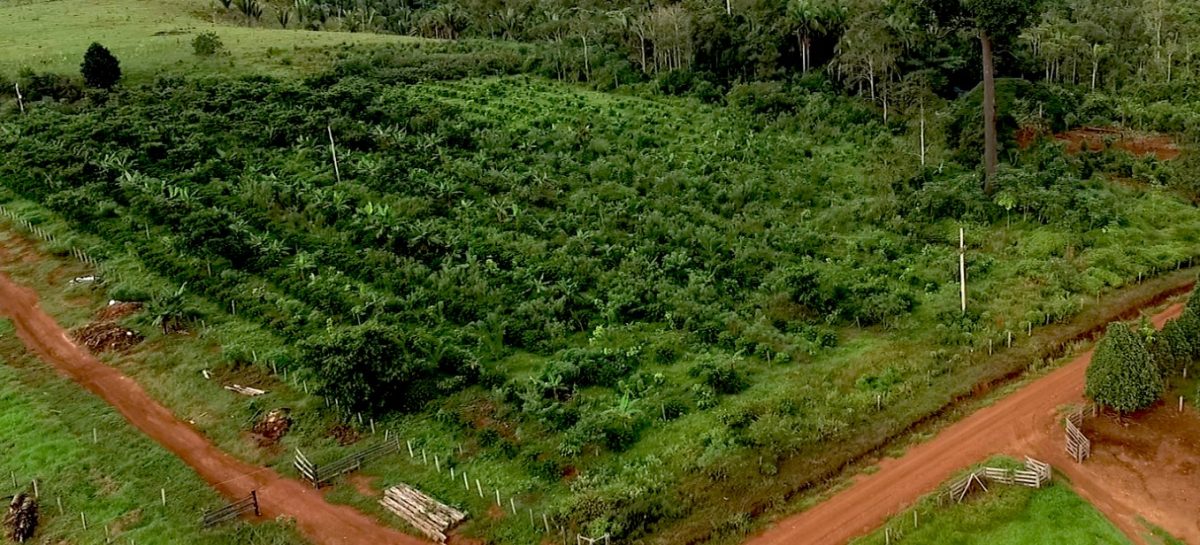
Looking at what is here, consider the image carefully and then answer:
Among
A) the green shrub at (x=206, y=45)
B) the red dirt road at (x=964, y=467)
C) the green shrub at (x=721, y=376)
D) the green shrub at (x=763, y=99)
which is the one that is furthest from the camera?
the green shrub at (x=206, y=45)

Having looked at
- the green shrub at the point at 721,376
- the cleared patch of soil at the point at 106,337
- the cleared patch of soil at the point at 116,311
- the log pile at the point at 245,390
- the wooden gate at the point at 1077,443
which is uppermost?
the cleared patch of soil at the point at 116,311

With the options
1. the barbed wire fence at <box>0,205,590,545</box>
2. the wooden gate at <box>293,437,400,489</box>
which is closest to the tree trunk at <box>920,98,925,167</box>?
the barbed wire fence at <box>0,205,590,545</box>

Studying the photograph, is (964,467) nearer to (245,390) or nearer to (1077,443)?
(1077,443)

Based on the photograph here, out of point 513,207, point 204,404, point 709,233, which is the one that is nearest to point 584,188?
point 513,207

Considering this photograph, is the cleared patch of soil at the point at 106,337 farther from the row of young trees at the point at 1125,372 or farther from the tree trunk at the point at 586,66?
the tree trunk at the point at 586,66

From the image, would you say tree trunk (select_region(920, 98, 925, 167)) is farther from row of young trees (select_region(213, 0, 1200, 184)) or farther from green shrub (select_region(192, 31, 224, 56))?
green shrub (select_region(192, 31, 224, 56))

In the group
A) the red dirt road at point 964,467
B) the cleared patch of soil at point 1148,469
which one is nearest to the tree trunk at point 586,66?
the red dirt road at point 964,467

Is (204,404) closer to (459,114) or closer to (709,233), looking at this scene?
(709,233)
